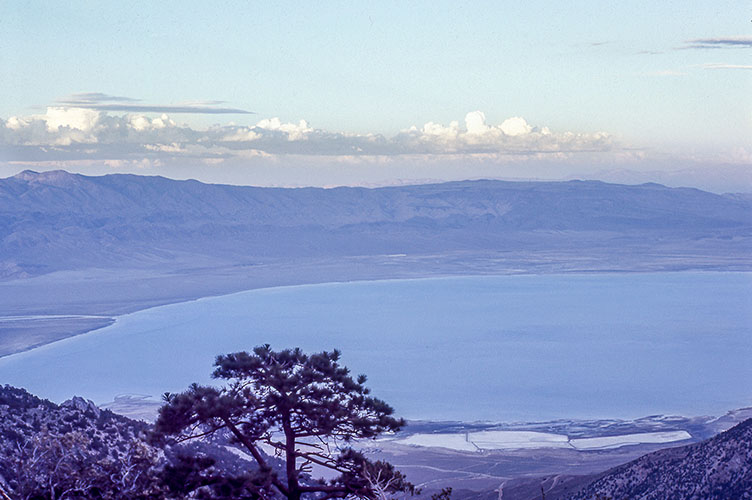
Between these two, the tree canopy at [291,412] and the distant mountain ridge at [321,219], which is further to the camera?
the distant mountain ridge at [321,219]

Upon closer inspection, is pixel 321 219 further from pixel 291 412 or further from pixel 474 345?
pixel 291 412

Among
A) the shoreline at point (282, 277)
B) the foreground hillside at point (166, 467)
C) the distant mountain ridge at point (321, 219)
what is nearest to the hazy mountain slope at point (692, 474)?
the foreground hillside at point (166, 467)

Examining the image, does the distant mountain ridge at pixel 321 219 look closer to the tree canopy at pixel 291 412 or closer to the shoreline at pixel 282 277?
the shoreline at pixel 282 277

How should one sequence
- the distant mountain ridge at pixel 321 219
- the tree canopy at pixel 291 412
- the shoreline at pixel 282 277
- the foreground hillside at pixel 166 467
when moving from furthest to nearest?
the distant mountain ridge at pixel 321 219
the shoreline at pixel 282 277
the tree canopy at pixel 291 412
the foreground hillside at pixel 166 467

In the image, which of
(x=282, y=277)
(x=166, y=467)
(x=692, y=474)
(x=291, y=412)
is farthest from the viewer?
(x=282, y=277)

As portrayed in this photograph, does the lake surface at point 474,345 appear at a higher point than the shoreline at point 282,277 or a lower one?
higher

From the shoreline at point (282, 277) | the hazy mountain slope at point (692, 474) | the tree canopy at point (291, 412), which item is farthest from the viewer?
the shoreline at point (282, 277)

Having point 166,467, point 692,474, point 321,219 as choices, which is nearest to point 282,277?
point 321,219
